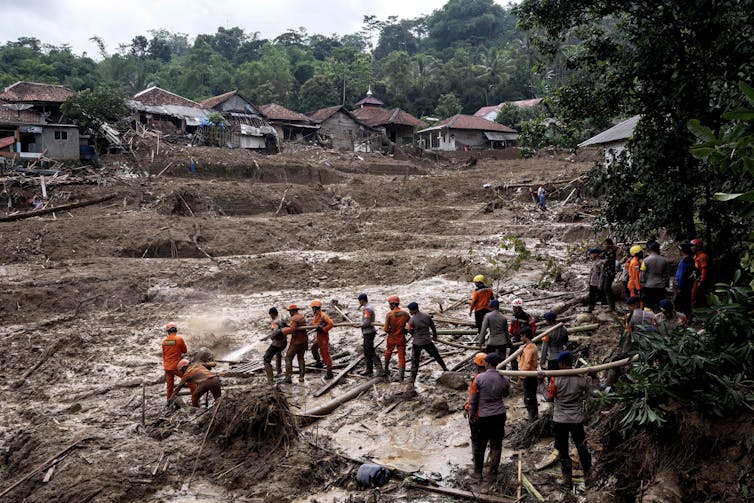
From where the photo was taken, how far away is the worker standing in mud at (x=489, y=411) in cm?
755

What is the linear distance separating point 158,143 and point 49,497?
92.1 feet

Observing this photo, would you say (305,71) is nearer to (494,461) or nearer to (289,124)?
(289,124)

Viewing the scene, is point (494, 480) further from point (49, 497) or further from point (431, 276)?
point (431, 276)

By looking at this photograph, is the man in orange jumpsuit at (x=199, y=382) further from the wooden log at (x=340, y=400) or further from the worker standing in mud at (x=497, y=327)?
the worker standing in mud at (x=497, y=327)

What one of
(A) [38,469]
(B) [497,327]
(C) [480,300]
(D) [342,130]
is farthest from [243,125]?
(A) [38,469]

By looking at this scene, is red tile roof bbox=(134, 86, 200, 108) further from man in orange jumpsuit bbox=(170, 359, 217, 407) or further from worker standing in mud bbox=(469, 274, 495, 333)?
worker standing in mud bbox=(469, 274, 495, 333)

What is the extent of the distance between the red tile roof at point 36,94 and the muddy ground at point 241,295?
6.12 m

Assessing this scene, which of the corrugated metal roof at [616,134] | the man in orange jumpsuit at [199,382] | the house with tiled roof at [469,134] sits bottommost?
the man in orange jumpsuit at [199,382]

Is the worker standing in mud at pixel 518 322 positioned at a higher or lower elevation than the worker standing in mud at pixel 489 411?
higher

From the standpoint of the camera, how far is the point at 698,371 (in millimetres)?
6105

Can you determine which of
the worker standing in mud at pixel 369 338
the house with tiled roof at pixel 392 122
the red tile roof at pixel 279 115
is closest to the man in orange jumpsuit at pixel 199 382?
the worker standing in mud at pixel 369 338

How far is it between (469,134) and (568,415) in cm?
4385

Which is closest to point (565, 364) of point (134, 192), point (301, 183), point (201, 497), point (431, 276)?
point (201, 497)

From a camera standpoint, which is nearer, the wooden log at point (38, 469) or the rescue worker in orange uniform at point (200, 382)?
the wooden log at point (38, 469)
